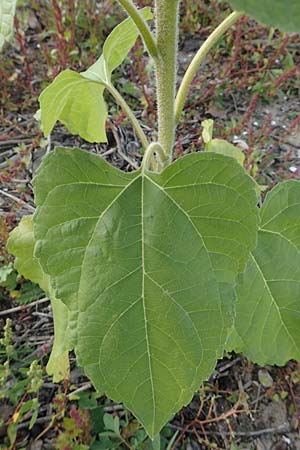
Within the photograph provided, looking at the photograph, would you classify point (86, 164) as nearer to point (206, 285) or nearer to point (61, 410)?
point (206, 285)

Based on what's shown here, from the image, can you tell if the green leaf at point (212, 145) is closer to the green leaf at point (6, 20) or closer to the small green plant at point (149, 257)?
the small green plant at point (149, 257)

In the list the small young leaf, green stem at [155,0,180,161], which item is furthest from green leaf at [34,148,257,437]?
the small young leaf

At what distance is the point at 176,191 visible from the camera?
89 centimetres

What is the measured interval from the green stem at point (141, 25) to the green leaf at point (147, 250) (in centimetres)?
21

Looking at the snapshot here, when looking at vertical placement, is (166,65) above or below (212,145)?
above

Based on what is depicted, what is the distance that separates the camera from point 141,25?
90cm

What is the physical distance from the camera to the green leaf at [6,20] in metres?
0.65

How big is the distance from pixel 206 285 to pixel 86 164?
0.89ft

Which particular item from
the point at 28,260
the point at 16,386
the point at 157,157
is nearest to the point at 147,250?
the point at 157,157

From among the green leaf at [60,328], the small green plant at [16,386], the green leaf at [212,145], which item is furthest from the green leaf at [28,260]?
the green leaf at [212,145]

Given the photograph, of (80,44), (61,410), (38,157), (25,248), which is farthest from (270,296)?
(80,44)

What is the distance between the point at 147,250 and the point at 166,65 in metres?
0.33

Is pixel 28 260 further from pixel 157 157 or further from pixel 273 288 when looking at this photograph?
pixel 273 288

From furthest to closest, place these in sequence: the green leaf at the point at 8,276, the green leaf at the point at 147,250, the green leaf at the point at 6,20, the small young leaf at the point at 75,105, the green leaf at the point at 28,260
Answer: the green leaf at the point at 8,276 < the green leaf at the point at 28,260 < the small young leaf at the point at 75,105 < the green leaf at the point at 147,250 < the green leaf at the point at 6,20
